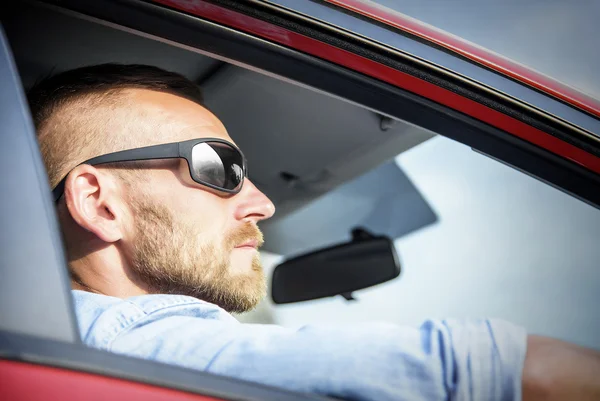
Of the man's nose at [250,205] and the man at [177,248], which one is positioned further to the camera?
the man's nose at [250,205]

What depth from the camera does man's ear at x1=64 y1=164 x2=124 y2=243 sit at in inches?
73.0

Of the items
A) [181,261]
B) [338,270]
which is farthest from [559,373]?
[338,270]

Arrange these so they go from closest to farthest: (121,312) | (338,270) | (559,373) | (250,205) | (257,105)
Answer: (559,373), (121,312), (250,205), (257,105), (338,270)

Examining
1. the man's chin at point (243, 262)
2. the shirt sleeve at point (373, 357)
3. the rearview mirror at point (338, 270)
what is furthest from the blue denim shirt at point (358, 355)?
the rearview mirror at point (338, 270)

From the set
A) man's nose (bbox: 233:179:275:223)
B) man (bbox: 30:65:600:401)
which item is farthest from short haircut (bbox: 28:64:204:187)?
man's nose (bbox: 233:179:275:223)

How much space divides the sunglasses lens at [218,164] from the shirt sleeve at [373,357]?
2.40 ft

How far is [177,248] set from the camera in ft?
6.07

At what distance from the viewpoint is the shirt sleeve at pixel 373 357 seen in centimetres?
118

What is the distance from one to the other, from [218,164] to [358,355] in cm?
91

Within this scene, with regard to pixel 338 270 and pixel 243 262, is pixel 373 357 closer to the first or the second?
pixel 243 262

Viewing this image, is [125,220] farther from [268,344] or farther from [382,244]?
[382,244]

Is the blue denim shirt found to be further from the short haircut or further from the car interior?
the short haircut

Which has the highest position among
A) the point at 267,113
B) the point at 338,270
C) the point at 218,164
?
the point at 267,113

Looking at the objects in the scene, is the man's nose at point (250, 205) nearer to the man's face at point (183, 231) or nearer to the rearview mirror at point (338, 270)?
the man's face at point (183, 231)
